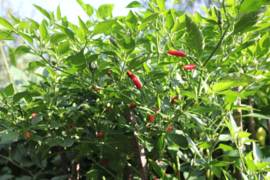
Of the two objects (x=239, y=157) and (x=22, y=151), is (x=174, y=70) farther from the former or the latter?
(x=22, y=151)

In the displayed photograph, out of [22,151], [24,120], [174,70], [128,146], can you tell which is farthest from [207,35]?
[22,151]

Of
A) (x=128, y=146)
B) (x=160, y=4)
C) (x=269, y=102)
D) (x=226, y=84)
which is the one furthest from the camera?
(x=269, y=102)

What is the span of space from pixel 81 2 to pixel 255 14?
0.46m

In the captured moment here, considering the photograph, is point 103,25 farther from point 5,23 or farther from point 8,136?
point 8,136

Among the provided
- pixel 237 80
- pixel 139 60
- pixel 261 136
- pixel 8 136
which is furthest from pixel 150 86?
pixel 261 136

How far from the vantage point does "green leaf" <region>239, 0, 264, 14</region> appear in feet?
1.11

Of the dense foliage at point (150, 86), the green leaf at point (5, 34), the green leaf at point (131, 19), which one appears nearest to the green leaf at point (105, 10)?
the dense foliage at point (150, 86)

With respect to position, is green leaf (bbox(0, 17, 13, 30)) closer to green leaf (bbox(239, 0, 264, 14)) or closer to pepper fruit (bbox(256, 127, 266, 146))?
green leaf (bbox(239, 0, 264, 14))

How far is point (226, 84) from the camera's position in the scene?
354 millimetres

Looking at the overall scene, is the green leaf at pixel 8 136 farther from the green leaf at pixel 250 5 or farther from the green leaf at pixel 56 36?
the green leaf at pixel 250 5

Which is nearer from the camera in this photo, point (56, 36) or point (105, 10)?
point (56, 36)

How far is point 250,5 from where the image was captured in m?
0.35

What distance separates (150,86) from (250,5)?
260mm

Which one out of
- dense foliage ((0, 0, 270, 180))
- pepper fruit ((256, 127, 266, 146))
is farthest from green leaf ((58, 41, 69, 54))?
pepper fruit ((256, 127, 266, 146))
